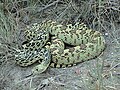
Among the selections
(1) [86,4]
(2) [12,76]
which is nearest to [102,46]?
(1) [86,4]

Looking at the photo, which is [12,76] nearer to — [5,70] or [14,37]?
[5,70]

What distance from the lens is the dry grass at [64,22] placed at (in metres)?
4.28

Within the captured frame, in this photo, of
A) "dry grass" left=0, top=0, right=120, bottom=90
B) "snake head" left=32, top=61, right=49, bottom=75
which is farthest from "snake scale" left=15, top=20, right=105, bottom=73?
"dry grass" left=0, top=0, right=120, bottom=90

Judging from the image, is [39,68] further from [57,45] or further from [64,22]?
[64,22]

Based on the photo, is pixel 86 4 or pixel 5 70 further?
pixel 86 4

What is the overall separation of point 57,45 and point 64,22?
82 centimetres

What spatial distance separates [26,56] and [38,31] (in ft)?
2.50

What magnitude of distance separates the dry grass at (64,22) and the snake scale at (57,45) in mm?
115

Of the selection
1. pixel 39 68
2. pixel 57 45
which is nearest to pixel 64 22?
pixel 57 45

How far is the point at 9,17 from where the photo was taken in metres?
5.40

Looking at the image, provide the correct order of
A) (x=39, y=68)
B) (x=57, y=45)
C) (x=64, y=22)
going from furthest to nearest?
1. (x=64, y=22)
2. (x=57, y=45)
3. (x=39, y=68)

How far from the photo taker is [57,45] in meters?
4.94

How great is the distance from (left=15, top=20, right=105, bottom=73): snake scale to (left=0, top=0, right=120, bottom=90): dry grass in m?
0.12

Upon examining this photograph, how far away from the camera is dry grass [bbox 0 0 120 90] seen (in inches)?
169
